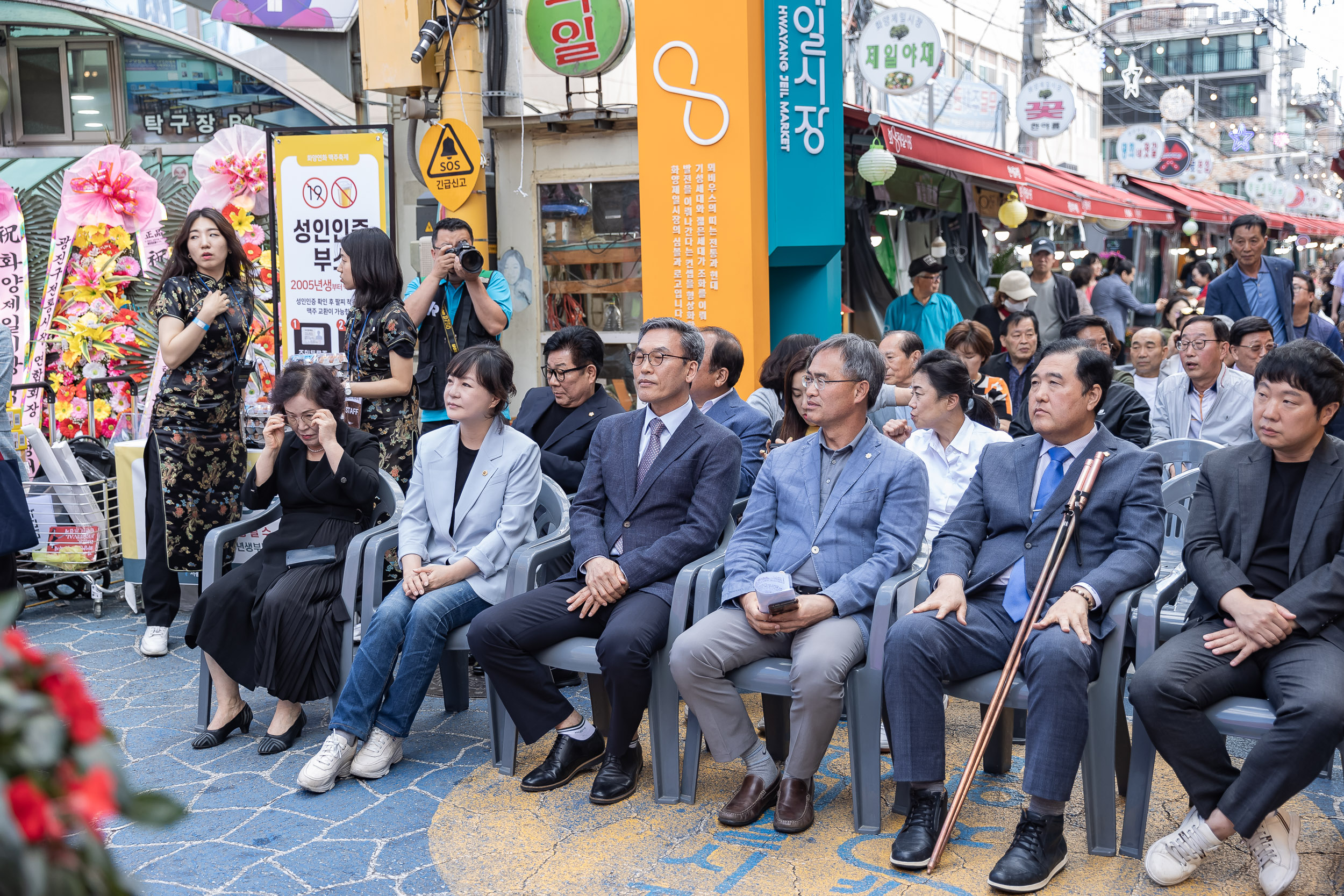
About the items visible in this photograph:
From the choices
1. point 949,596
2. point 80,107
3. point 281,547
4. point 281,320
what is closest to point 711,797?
point 949,596

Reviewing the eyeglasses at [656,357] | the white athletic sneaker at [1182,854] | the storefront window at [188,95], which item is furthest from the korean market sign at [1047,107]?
the white athletic sneaker at [1182,854]

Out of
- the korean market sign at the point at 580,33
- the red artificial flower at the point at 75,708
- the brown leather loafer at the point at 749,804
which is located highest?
the korean market sign at the point at 580,33

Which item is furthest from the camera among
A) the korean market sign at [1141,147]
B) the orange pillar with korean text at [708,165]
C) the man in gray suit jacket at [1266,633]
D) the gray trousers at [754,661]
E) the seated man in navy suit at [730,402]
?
the korean market sign at [1141,147]

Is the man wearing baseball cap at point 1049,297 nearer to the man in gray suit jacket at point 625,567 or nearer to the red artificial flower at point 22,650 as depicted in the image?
the man in gray suit jacket at point 625,567

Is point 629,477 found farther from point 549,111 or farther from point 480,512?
point 549,111

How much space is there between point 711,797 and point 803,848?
19.5 inches

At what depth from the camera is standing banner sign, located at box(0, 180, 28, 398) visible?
8.20 m

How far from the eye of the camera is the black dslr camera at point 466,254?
5.72 meters

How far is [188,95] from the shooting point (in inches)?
393

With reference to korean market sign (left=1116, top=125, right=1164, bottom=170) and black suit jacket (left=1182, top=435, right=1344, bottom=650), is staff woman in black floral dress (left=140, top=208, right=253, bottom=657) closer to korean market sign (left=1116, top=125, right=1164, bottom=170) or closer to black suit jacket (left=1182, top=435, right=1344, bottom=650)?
black suit jacket (left=1182, top=435, right=1344, bottom=650)

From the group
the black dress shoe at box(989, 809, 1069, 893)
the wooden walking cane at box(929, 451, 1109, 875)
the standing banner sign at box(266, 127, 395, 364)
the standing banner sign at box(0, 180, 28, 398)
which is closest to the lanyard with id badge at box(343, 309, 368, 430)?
the standing banner sign at box(266, 127, 395, 364)

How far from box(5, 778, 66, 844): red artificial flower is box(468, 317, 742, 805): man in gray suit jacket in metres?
2.68

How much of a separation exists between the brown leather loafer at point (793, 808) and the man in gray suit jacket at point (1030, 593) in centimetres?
31

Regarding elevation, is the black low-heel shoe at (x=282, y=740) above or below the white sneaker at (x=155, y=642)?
below
